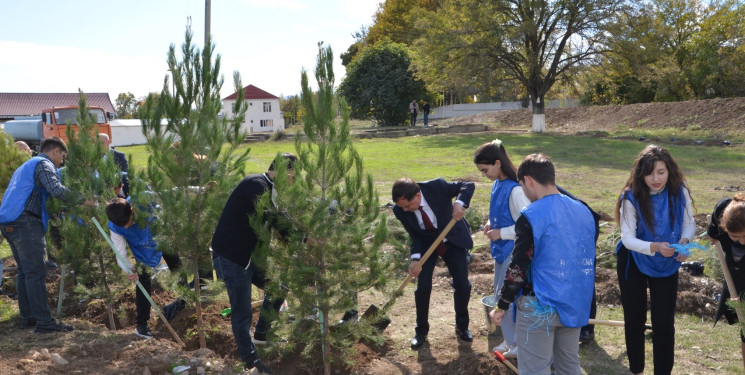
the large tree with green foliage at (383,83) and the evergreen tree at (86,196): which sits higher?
the large tree with green foliage at (383,83)

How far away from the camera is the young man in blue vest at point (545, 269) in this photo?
317 centimetres

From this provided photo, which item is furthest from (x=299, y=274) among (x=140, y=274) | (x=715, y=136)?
(x=715, y=136)

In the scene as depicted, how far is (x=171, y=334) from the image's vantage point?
5918mm

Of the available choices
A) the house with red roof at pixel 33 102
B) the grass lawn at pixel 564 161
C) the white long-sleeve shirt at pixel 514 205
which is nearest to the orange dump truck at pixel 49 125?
the grass lawn at pixel 564 161

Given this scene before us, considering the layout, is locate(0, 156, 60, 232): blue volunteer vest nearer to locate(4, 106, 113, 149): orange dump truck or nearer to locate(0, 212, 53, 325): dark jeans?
locate(0, 212, 53, 325): dark jeans

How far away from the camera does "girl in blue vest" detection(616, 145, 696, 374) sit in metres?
3.96

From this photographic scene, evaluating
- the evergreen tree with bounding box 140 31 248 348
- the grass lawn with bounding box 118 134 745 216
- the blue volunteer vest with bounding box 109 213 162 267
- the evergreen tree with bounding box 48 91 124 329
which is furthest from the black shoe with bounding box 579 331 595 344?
the grass lawn with bounding box 118 134 745 216

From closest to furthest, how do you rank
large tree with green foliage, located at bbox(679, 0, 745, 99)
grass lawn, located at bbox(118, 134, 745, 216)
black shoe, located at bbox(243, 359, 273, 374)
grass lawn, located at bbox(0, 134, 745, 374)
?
1. black shoe, located at bbox(243, 359, 273, 374)
2. grass lawn, located at bbox(0, 134, 745, 374)
3. grass lawn, located at bbox(118, 134, 745, 216)
4. large tree with green foliage, located at bbox(679, 0, 745, 99)

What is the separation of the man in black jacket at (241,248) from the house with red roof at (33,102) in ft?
196

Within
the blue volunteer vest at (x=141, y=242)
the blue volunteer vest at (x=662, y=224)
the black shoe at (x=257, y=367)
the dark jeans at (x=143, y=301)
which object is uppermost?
the blue volunteer vest at (x=662, y=224)

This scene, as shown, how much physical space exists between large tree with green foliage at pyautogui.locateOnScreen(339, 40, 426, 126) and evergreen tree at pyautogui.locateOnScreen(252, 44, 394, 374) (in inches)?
1075

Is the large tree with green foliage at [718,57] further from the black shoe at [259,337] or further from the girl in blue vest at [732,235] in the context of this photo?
the black shoe at [259,337]

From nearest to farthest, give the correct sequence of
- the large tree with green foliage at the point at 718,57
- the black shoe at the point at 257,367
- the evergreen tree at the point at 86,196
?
the black shoe at the point at 257,367 → the evergreen tree at the point at 86,196 → the large tree with green foliage at the point at 718,57

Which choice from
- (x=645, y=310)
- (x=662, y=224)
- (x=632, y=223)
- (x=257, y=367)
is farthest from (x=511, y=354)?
(x=257, y=367)
